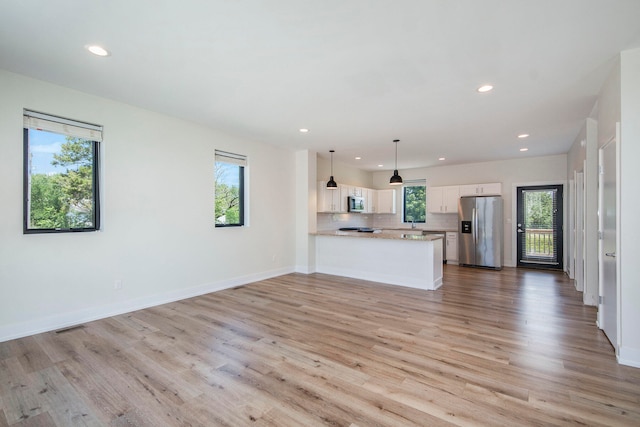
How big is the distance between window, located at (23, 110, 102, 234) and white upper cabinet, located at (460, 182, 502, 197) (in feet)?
25.3

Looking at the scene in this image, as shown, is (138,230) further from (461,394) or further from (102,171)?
(461,394)

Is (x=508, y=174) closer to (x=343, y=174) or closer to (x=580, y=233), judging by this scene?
(x=580, y=233)

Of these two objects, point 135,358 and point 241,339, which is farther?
point 241,339

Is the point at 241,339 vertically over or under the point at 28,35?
under

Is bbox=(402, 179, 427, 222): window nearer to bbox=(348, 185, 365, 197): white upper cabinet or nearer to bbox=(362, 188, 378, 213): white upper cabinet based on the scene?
bbox=(362, 188, 378, 213): white upper cabinet

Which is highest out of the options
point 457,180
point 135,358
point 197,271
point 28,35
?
point 28,35

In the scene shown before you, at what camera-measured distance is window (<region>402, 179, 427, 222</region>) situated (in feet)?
28.9

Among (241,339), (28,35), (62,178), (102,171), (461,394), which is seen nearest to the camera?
(461,394)

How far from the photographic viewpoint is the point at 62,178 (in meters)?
3.53

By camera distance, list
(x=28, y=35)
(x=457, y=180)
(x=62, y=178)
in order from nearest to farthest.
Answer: (x=28, y=35)
(x=62, y=178)
(x=457, y=180)

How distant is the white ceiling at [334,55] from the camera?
2.14m

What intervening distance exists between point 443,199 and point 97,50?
7.74 meters

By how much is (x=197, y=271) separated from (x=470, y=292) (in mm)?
4524

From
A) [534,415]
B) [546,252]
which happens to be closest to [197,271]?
[534,415]
